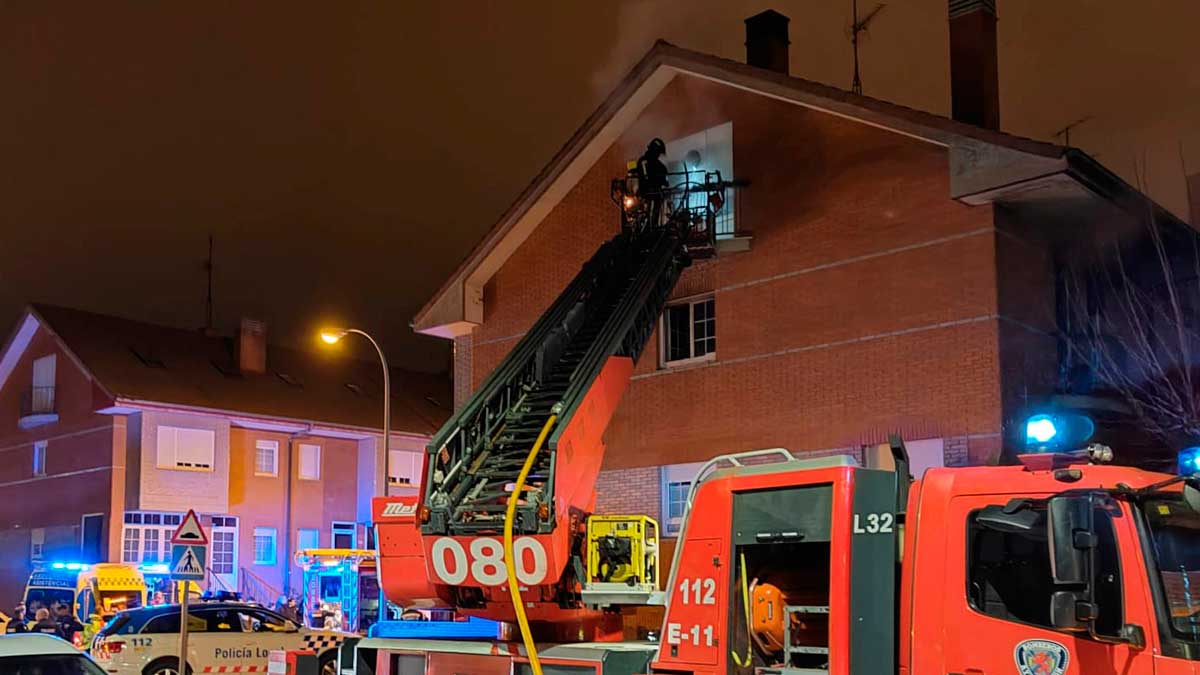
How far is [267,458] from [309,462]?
5.35 ft

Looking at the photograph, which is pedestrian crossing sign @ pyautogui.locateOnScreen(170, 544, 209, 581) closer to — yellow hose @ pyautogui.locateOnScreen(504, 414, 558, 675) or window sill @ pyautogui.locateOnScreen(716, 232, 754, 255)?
yellow hose @ pyautogui.locateOnScreen(504, 414, 558, 675)

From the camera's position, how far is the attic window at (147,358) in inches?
1586

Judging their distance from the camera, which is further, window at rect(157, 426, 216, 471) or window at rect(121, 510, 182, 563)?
window at rect(157, 426, 216, 471)

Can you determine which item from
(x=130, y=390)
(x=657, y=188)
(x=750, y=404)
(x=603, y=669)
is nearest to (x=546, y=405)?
(x=603, y=669)

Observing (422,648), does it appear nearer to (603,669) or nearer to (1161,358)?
(603,669)

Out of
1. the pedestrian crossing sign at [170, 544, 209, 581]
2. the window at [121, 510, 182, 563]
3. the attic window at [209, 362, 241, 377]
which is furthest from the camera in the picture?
the attic window at [209, 362, 241, 377]

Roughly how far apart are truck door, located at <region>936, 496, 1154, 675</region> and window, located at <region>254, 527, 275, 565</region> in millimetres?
36557

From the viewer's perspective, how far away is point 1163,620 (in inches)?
227

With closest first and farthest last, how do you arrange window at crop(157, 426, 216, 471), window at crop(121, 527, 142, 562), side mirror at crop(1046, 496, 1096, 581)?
side mirror at crop(1046, 496, 1096, 581)
window at crop(121, 527, 142, 562)
window at crop(157, 426, 216, 471)

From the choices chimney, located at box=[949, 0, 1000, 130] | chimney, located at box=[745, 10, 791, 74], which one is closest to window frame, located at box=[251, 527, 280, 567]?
chimney, located at box=[745, 10, 791, 74]

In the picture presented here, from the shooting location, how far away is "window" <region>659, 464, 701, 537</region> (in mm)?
19344

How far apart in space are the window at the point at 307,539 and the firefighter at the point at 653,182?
27.9m

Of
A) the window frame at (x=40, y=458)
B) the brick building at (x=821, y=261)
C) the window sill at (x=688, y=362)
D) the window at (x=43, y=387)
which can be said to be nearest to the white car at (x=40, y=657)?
the brick building at (x=821, y=261)

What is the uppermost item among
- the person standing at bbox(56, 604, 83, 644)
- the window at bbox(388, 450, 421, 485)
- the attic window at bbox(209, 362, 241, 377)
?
the attic window at bbox(209, 362, 241, 377)
